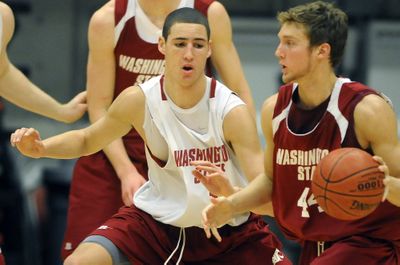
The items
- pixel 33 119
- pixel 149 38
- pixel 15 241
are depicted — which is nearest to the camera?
pixel 149 38

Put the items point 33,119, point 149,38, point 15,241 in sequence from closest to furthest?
point 149,38 < point 15,241 < point 33,119

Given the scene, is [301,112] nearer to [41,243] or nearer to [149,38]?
[149,38]

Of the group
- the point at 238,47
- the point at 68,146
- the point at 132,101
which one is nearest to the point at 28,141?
the point at 68,146

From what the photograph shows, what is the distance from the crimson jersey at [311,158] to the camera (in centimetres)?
655

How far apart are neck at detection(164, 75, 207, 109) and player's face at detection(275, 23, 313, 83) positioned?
58cm

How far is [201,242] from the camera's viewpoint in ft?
23.1

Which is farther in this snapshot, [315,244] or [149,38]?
[149,38]

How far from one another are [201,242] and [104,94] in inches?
53.8

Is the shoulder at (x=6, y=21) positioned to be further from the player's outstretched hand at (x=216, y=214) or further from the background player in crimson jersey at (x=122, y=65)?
the player's outstretched hand at (x=216, y=214)

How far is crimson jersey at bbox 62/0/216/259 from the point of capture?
25.7 feet

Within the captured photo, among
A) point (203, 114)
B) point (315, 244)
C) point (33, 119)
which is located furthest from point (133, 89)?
point (33, 119)

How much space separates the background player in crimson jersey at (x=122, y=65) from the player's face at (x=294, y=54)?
1191mm

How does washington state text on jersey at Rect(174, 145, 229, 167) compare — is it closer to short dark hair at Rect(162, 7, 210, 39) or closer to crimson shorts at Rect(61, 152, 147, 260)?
short dark hair at Rect(162, 7, 210, 39)

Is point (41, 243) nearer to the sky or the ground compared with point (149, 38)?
nearer to the ground
